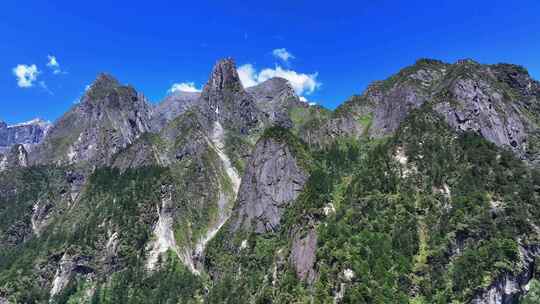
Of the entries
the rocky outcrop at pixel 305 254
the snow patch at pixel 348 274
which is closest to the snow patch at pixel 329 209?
the rocky outcrop at pixel 305 254

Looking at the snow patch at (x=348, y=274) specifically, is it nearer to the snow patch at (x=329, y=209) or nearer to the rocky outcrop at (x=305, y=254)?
the rocky outcrop at (x=305, y=254)

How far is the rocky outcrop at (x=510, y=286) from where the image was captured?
404 feet

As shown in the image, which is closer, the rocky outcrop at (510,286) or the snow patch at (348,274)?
the rocky outcrop at (510,286)

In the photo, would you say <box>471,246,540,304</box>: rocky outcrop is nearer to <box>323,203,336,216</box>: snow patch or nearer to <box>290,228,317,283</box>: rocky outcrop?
<box>290,228,317,283</box>: rocky outcrop

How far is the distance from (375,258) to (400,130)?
265ft

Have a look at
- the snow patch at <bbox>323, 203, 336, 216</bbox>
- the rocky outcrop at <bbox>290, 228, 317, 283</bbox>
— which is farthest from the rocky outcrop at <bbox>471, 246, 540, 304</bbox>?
the snow patch at <bbox>323, 203, 336, 216</bbox>

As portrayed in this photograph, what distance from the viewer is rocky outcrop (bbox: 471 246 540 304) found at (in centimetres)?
12325

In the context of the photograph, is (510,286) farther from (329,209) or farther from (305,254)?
(329,209)

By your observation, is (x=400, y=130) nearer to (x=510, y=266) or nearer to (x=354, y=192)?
(x=354, y=192)

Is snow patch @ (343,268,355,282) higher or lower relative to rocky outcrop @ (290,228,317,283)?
lower

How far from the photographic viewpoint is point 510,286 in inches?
4988

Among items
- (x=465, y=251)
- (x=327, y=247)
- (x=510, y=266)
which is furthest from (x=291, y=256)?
(x=510, y=266)

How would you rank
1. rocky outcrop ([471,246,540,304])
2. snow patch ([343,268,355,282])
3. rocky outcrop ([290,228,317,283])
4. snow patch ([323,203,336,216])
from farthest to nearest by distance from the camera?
snow patch ([323,203,336,216]), rocky outcrop ([290,228,317,283]), snow patch ([343,268,355,282]), rocky outcrop ([471,246,540,304])

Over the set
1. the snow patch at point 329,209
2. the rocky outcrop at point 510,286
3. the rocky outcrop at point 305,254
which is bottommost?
the rocky outcrop at point 510,286
